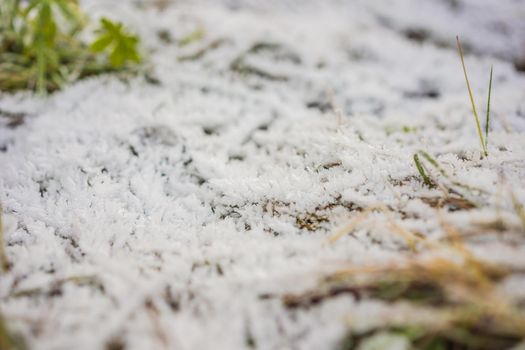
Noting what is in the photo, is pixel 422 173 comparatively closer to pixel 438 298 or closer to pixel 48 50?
pixel 438 298

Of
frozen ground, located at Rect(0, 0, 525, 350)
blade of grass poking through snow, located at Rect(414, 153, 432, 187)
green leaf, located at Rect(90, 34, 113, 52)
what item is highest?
green leaf, located at Rect(90, 34, 113, 52)

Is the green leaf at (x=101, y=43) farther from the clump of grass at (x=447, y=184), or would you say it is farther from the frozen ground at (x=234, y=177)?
the clump of grass at (x=447, y=184)

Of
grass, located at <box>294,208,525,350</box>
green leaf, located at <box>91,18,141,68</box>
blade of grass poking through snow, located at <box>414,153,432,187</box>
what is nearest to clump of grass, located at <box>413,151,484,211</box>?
blade of grass poking through snow, located at <box>414,153,432,187</box>

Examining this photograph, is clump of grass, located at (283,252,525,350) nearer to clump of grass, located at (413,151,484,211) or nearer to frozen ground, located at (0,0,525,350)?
frozen ground, located at (0,0,525,350)

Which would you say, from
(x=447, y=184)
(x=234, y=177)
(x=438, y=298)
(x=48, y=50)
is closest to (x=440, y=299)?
(x=438, y=298)

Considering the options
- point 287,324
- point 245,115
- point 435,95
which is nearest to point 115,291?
point 287,324

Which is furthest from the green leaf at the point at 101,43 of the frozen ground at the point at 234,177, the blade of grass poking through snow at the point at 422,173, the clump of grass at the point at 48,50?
the blade of grass poking through snow at the point at 422,173
